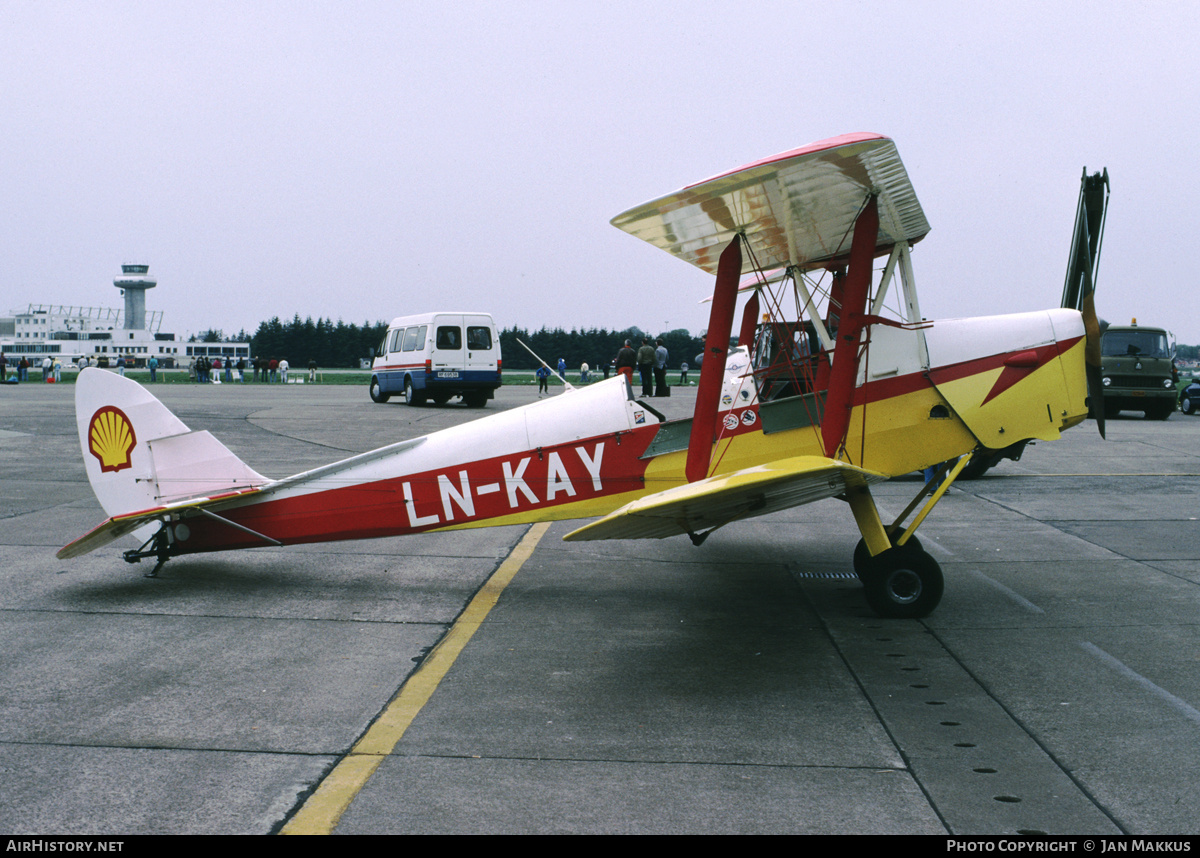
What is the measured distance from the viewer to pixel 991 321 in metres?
6.60

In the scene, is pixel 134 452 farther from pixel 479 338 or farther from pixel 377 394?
pixel 377 394

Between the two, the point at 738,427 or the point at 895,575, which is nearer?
the point at 895,575

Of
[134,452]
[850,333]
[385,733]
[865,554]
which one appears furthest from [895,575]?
[134,452]

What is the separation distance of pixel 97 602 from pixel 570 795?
14.2 feet

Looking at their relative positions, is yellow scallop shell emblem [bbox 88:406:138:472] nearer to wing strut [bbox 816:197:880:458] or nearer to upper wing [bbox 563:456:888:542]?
upper wing [bbox 563:456:888:542]

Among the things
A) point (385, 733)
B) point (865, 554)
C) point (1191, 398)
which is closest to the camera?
point (385, 733)

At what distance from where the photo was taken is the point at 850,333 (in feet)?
19.6

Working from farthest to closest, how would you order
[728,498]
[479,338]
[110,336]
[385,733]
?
[110,336], [479,338], [728,498], [385,733]

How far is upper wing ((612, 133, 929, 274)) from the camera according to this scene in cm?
534

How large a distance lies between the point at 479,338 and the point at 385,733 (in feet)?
75.3

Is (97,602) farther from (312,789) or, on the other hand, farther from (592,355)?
(592,355)

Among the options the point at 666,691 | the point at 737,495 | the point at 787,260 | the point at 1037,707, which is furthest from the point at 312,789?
the point at 787,260

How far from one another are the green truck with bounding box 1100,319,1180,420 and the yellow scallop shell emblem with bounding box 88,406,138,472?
22.2m

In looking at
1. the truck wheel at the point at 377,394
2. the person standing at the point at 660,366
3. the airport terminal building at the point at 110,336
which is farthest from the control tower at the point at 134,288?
the person standing at the point at 660,366
